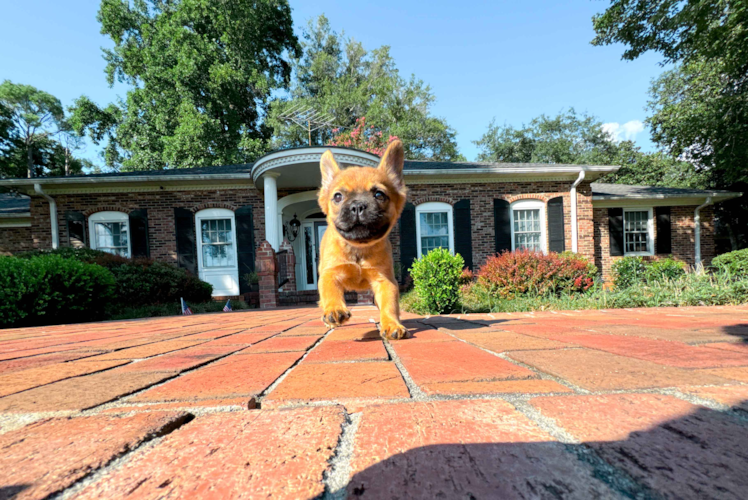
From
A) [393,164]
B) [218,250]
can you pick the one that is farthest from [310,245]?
[393,164]

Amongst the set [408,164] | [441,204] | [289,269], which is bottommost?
[289,269]

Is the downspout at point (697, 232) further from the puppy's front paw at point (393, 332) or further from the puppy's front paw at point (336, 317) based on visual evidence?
the puppy's front paw at point (336, 317)

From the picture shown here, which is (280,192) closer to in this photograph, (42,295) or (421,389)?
(42,295)

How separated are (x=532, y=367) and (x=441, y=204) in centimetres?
1139

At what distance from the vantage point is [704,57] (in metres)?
12.4

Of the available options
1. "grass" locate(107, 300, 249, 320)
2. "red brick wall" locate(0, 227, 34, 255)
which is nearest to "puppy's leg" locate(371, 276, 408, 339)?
"grass" locate(107, 300, 249, 320)

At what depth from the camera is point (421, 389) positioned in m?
1.06

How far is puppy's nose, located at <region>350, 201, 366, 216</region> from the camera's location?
2.22 m

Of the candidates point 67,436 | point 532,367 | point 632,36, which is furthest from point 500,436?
point 632,36

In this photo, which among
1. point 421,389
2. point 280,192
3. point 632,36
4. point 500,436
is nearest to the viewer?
point 500,436

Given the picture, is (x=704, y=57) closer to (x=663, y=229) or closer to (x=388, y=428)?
(x=663, y=229)

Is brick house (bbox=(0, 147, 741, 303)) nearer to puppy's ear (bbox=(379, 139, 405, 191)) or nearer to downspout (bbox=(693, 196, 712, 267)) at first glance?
downspout (bbox=(693, 196, 712, 267))

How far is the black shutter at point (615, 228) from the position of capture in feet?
45.3

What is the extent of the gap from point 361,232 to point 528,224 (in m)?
12.1
